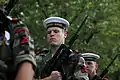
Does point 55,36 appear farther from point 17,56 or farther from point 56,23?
point 17,56

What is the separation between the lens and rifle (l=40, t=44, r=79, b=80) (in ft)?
15.8

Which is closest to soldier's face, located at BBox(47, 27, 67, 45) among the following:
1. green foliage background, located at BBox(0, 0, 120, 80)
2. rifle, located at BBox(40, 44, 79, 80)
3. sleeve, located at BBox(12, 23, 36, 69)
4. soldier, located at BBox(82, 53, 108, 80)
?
rifle, located at BBox(40, 44, 79, 80)

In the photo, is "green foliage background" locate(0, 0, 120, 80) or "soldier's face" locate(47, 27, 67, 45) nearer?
"soldier's face" locate(47, 27, 67, 45)

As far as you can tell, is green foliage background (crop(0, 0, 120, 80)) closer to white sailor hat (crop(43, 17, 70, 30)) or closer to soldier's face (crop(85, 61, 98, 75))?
soldier's face (crop(85, 61, 98, 75))

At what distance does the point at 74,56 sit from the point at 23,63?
2.78 metres

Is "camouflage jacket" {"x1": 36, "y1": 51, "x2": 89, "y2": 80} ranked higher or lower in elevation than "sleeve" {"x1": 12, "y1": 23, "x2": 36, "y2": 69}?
higher

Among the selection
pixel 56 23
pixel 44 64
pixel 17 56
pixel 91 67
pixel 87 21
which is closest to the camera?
pixel 17 56

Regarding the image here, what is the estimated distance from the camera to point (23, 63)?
2.12 meters

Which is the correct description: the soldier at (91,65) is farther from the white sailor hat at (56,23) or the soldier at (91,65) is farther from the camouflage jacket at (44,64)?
the camouflage jacket at (44,64)

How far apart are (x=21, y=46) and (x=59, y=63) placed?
107 inches

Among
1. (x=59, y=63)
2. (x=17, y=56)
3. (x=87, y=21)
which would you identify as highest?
(x=87, y=21)

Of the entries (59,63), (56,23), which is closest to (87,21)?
(56,23)

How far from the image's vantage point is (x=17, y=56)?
213 cm

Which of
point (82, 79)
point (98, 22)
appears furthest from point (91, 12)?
point (82, 79)
